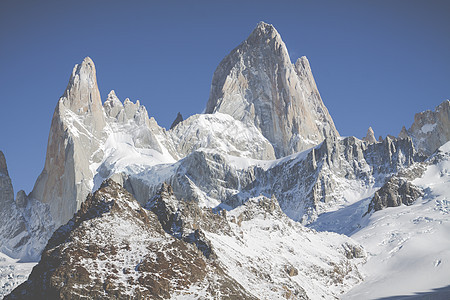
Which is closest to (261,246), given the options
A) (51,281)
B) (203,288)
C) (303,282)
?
(303,282)

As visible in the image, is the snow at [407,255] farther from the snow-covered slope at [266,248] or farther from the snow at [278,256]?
the snow at [278,256]

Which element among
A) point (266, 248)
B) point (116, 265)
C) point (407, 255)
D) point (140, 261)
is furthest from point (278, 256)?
point (116, 265)

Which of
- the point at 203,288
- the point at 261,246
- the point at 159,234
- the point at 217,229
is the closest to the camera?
the point at 203,288

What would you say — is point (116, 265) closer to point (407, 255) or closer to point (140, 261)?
point (140, 261)

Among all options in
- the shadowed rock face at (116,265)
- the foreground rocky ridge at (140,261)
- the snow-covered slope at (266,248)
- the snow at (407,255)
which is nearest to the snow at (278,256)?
the snow-covered slope at (266,248)

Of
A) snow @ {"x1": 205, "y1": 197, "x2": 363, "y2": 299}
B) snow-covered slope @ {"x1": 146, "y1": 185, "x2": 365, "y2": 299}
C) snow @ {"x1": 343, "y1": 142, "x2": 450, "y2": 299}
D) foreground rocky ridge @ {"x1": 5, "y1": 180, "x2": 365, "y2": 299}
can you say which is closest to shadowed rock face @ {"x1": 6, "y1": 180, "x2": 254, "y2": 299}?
foreground rocky ridge @ {"x1": 5, "y1": 180, "x2": 365, "y2": 299}

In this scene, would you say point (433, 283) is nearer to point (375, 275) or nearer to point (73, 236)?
point (375, 275)

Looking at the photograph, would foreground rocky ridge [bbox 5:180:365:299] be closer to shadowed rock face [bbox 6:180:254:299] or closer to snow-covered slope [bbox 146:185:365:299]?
shadowed rock face [bbox 6:180:254:299]
